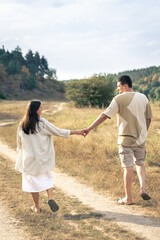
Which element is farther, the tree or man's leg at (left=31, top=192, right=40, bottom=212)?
the tree

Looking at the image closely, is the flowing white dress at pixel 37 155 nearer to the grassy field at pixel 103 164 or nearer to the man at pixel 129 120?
the man at pixel 129 120

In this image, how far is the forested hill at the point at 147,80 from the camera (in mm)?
102406

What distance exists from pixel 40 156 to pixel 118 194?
6.60 ft

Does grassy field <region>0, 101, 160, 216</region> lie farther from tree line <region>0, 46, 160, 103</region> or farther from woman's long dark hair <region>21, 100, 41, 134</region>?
tree line <region>0, 46, 160, 103</region>

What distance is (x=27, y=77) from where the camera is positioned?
8931 centimetres

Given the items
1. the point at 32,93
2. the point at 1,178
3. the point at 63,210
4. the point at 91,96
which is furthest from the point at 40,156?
the point at 32,93

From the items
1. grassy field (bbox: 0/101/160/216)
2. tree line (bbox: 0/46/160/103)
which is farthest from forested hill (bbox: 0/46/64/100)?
grassy field (bbox: 0/101/160/216)

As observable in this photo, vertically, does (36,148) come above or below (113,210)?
above

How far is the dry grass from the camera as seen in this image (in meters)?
3.69

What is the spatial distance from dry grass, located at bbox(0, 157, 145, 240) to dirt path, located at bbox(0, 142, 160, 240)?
0.16 m

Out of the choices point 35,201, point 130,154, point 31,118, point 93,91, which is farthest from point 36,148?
point 93,91

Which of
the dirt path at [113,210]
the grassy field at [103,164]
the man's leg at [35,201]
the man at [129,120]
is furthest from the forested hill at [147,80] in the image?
the man's leg at [35,201]

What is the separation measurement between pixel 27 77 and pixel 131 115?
8814 centimetres

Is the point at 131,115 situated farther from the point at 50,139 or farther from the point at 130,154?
the point at 50,139
